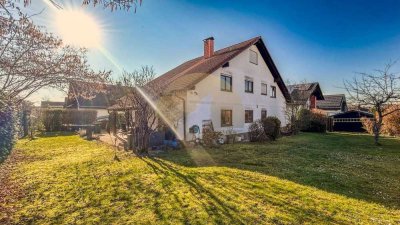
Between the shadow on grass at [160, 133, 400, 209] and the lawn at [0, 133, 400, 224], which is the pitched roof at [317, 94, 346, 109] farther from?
the lawn at [0, 133, 400, 224]

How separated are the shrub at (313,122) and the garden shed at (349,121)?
3623 mm

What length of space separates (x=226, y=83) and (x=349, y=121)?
804 inches

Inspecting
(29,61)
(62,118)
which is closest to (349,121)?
(29,61)

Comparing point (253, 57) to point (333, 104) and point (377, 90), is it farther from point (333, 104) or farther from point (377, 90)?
point (333, 104)

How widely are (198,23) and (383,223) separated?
12047 mm

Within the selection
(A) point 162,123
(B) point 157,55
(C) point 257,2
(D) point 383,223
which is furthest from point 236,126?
(D) point 383,223

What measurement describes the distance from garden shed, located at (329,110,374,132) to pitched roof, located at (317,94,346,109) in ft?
35.2

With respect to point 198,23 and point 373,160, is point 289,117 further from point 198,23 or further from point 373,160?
point 198,23

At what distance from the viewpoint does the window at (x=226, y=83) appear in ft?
58.0

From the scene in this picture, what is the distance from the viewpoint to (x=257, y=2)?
12156 mm

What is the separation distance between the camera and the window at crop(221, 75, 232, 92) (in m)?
17.7

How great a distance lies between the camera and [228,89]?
716 inches

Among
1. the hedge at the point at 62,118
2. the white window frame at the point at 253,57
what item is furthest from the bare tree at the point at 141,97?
the hedge at the point at 62,118

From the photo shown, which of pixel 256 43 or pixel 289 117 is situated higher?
pixel 256 43
